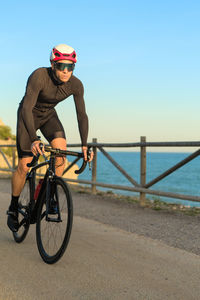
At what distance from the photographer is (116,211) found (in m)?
8.44

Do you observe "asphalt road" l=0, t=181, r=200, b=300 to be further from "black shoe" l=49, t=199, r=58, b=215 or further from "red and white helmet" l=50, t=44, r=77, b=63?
"red and white helmet" l=50, t=44, r=77, b=63

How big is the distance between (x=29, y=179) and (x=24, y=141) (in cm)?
55

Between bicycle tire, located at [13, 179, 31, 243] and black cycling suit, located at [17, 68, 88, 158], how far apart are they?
476 mm

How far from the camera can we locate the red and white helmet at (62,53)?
13.9 ft

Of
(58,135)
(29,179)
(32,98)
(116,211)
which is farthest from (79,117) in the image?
(116,211)

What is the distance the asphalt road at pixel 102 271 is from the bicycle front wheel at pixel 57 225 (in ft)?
0.46

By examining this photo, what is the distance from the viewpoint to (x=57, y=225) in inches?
176

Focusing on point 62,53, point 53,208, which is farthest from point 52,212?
point 62,53

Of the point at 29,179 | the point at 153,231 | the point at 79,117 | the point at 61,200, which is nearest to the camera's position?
the point at 61,200

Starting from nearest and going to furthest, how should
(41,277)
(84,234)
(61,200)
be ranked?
(41,277) → (61,200) → (84,234)

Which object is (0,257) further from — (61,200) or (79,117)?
(79,117)

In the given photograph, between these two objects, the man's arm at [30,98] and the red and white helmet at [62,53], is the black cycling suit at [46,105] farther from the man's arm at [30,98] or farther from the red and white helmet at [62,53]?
the red and white helmet at [62,53]

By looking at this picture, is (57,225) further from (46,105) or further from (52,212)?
(46,105)

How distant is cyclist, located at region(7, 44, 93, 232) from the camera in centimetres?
428
